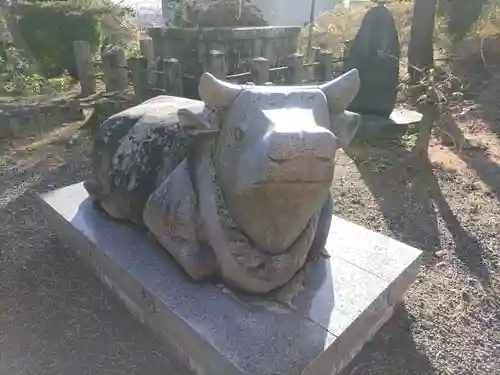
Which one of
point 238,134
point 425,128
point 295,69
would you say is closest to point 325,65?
point 295,69

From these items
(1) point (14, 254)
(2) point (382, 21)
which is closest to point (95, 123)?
(1) point (14, 254)

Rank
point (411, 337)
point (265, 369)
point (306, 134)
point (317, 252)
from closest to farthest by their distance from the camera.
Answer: point (306, 134), point (265, 369), point (317, 252), point (411, 337)

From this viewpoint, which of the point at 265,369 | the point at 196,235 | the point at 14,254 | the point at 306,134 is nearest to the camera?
the point at 306,134

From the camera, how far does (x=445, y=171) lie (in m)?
5.20

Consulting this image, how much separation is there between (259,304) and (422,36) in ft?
23.3

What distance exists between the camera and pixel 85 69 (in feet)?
27.3

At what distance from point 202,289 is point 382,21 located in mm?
5348

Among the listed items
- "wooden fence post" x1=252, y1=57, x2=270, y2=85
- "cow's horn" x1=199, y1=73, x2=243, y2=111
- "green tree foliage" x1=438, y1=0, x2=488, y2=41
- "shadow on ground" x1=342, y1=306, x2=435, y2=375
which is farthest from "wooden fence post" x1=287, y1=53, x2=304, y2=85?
"cow's horn" x1=199, y1=73, x2=243, y2=111

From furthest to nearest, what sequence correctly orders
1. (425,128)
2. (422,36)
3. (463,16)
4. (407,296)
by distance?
(463,16), (422,36), (425,128), (407,296)

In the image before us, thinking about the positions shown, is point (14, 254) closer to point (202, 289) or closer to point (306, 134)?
point (202, 289)

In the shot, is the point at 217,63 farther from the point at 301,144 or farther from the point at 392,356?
the point at 301,144

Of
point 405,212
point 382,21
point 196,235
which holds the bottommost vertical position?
point 405,212

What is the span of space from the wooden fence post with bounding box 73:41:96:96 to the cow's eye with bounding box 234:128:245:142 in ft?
23.5

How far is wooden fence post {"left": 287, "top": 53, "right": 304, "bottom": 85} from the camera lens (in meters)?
7.34
